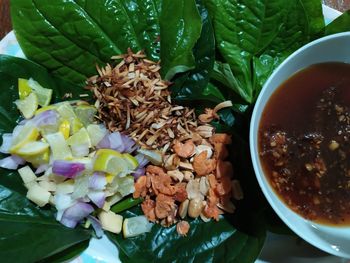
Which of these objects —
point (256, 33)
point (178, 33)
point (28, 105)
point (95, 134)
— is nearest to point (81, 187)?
point (95, 134)

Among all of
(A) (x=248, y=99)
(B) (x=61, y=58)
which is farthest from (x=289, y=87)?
(B) (x=61, y=58)

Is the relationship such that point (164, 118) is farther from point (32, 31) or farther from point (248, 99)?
point (32, 31)

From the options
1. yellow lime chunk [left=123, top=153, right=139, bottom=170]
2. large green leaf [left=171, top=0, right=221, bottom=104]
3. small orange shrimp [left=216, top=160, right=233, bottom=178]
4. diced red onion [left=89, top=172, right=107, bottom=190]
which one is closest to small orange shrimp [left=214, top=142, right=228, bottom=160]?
small orange shrimp [left=216, top=160, right=233, bottom=178]

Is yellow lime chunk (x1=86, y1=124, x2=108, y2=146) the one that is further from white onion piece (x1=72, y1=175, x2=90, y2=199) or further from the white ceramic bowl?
the white ceramic bowl

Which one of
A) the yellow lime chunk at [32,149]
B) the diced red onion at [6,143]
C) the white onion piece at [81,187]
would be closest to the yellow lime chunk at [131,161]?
the white onion piece at [81,187]

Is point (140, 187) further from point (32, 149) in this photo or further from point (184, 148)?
point (32, 149)

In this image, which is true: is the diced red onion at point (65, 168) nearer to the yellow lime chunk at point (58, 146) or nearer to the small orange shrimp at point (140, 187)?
the yellow lime chunk at point (58, 146)
